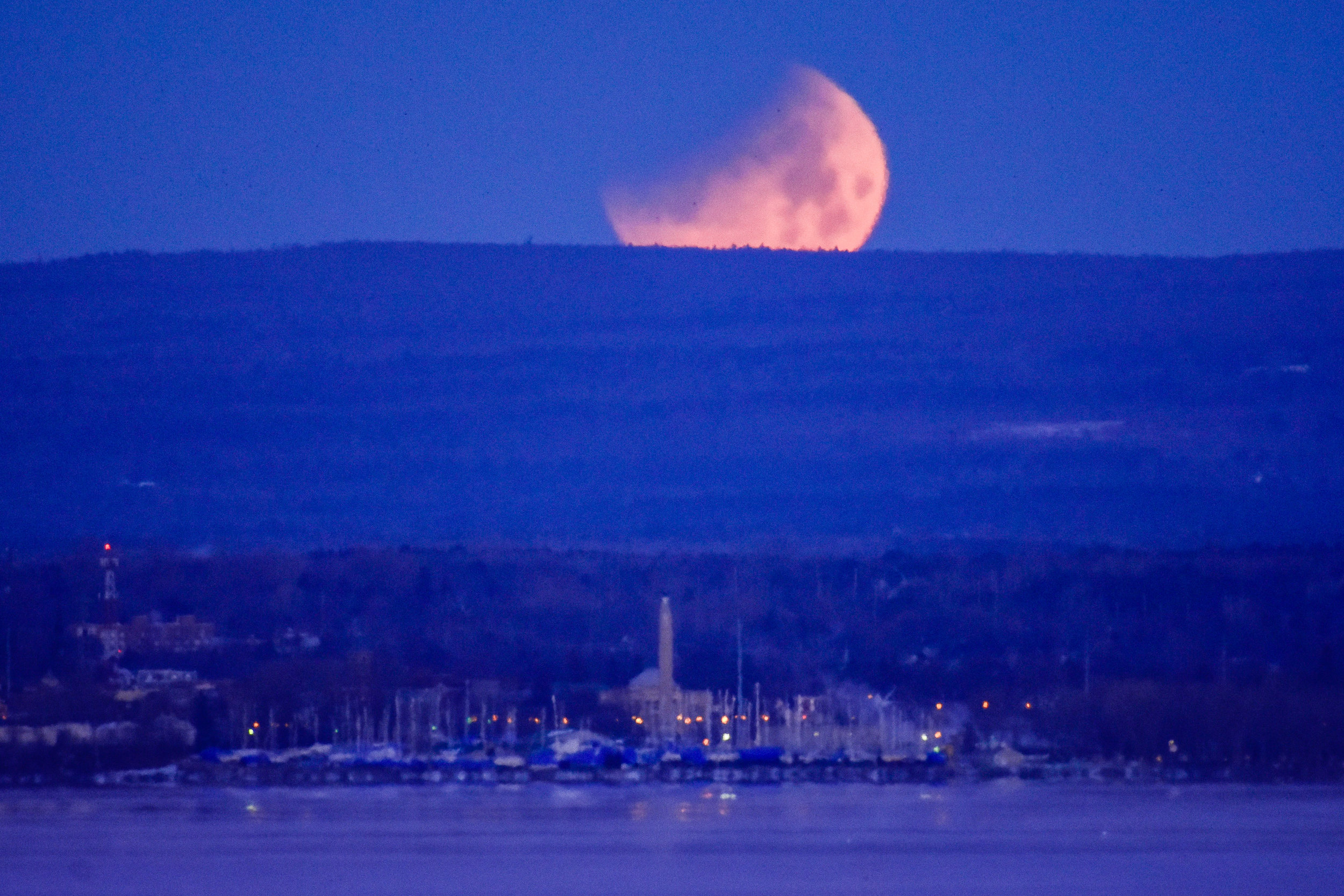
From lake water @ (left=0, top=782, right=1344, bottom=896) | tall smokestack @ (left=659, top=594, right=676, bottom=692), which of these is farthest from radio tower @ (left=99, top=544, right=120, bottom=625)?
lake water @ (left=0, top=782, right=1344, bottom=896)

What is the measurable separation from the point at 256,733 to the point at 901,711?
18.6 m

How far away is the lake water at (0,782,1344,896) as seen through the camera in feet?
Answer: 123

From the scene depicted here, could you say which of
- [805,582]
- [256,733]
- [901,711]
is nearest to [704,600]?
[805,582]

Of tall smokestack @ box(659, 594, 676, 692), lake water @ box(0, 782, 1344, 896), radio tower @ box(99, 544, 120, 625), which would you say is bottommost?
lake water @ box(0, 782, 1344, 896)

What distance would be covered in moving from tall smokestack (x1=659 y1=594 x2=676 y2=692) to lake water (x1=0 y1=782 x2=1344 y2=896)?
24276 mm

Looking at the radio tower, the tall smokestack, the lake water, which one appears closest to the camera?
the lake water

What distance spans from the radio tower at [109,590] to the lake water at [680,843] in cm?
3375

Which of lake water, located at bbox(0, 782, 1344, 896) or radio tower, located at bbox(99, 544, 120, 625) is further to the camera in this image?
radio tower, located at bbox(99, 544, 120, 625)

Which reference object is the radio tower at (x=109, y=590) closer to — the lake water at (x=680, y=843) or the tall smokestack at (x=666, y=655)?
the tall smokestack at (x=666, y=655)

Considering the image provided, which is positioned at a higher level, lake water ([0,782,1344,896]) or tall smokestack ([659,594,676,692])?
tall smokestack ([659,594,676,692])

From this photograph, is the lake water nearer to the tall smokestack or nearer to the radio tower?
the tall smokestack

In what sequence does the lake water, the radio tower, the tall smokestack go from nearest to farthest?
the lake water
the tall smokestack
the radio tower

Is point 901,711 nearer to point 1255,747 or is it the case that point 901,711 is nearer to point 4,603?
point 1255,747

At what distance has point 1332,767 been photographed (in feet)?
222
